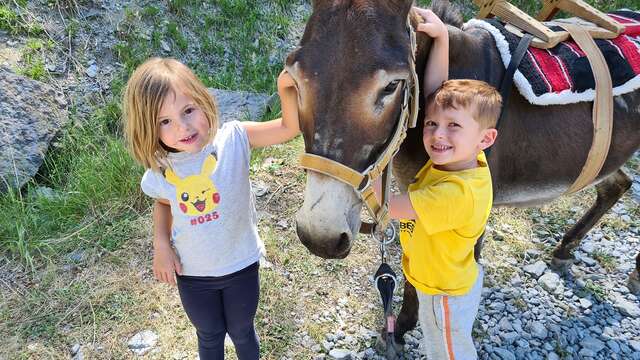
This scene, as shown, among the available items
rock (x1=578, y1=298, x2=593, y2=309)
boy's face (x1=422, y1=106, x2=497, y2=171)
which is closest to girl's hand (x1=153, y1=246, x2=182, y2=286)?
boy's face (x1=422, y1=106, x2=497, y2=171)

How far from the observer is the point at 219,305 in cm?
201

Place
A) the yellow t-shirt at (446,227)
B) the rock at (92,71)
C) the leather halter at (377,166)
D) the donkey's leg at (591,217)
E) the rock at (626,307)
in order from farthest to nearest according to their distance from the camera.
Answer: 1. the rock at (92,71)
2. the donkey's leg at (591,217)
3. the rock at (626,307)
4. the yellow t-shirt at (446,227)
5. the leather halter at (377,166)

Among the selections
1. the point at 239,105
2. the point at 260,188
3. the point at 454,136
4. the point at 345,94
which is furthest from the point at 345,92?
the point at 239,105

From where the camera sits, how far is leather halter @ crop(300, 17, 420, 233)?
1.56 meters

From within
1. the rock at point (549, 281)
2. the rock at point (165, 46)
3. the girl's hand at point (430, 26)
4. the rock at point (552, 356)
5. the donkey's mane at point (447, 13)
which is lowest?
the rock at point (552, 356)

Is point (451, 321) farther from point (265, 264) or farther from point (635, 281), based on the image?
point (635, 281)

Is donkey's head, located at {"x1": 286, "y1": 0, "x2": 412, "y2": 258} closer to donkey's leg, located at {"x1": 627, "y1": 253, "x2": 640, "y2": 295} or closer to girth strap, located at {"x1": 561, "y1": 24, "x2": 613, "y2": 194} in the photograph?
girth strap, located at {"x1": 561, "y1": 24, "x2": 613, "y2": 194}

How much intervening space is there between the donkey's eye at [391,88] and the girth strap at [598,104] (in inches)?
47.8

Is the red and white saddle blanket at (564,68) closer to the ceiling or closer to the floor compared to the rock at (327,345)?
closer to the ceiling

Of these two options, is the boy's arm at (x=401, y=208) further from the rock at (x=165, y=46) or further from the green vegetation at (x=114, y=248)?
the rock at (x=165, y=46)

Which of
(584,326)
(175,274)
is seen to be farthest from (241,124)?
(584,326)

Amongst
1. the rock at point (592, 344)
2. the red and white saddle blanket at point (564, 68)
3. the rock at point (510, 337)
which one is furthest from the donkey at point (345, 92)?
the rock at point (592, 344)

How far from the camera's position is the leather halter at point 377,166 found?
1.56m

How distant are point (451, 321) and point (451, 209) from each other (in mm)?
589
